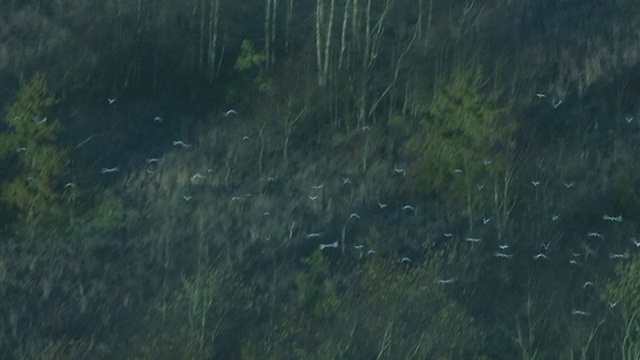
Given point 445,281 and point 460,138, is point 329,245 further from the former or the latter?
point 460,138

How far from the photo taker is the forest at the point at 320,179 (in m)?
12.2

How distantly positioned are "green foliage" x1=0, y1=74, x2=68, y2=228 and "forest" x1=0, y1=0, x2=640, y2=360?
0.03 metres

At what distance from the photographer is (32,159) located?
14.0m

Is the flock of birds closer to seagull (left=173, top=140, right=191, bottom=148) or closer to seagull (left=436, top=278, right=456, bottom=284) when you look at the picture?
seagull (left=436, top=278, right=456, bottom=284)

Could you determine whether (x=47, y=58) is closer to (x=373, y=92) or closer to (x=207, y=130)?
(x=207, y=130)

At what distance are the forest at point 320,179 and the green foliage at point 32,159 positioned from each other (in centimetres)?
3

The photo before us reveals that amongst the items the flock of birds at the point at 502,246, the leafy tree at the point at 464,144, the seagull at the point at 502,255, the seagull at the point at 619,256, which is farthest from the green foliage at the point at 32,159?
the seagull at the point at 619,256

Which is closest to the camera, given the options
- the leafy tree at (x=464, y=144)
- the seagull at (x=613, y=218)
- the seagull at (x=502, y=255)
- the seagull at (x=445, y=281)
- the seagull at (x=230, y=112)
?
the seagull at (x=445, y=281)

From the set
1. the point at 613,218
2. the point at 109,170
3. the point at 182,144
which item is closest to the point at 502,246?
the point at 613,218

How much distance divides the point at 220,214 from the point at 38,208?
164cm

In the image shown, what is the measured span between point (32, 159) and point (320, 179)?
2732 mm

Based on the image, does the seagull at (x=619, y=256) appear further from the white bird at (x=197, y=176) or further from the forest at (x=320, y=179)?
the white bird at (x=197, y=176)

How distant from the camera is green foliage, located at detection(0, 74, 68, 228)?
530 inches

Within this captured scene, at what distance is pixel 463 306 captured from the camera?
12453 mm
